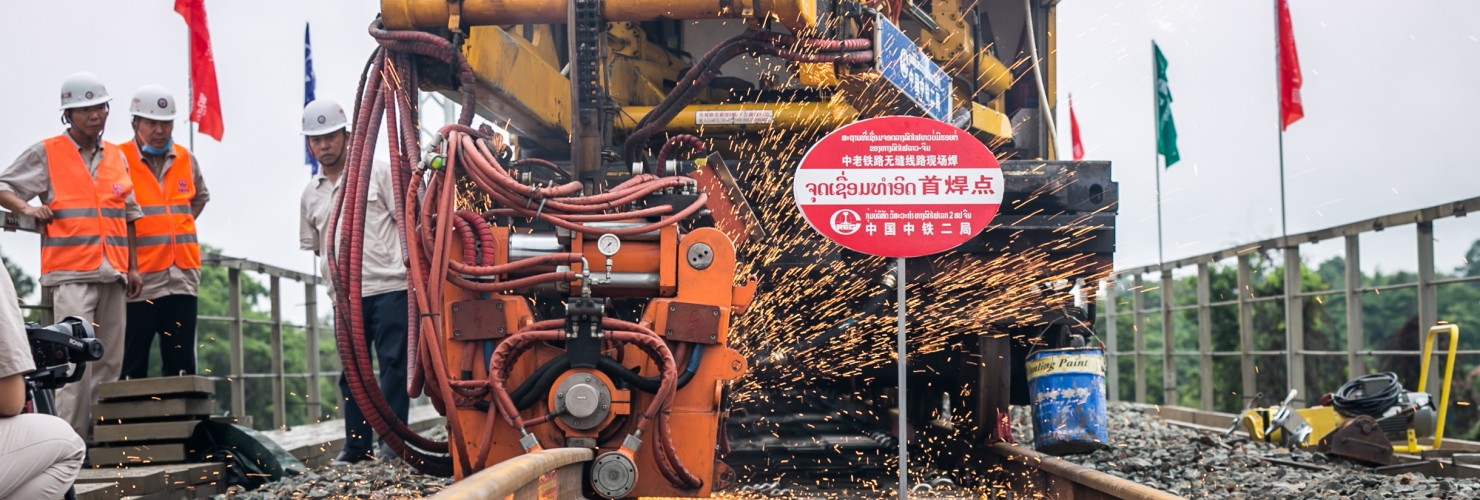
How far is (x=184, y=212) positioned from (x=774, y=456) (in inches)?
129

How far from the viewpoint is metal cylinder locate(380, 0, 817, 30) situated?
19.6ft

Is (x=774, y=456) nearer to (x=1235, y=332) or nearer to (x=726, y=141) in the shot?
(x=726, y=141)

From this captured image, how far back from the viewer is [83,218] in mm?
6883

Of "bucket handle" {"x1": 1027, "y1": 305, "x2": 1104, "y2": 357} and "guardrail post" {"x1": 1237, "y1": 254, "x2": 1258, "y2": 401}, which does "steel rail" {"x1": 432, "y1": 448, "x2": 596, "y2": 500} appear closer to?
"bucket handle" {"x1": 1027, "y1": 305, "x2": 1104, "y2": 357}

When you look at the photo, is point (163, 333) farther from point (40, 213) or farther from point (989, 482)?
point (989, 482)

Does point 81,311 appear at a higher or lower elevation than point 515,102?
lower

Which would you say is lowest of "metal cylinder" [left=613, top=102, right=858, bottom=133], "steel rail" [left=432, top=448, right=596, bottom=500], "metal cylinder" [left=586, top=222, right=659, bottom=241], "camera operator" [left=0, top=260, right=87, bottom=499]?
"steel rail" [left=432, top=448, right=596, bottom=500]

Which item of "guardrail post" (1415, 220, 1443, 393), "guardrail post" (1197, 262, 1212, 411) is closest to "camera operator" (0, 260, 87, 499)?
"guardrail post" (1415, 220, 1443, 393)

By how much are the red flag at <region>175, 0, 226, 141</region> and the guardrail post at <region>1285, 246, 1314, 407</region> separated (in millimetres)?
9125

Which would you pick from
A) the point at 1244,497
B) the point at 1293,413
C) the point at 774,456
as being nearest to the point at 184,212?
the point at 774,456

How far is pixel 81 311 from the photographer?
22.3 ft

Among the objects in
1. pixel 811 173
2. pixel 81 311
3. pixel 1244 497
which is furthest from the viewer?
pixel 81 311

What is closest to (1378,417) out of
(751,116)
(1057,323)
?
(1057,323)

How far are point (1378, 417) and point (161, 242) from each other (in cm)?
634
